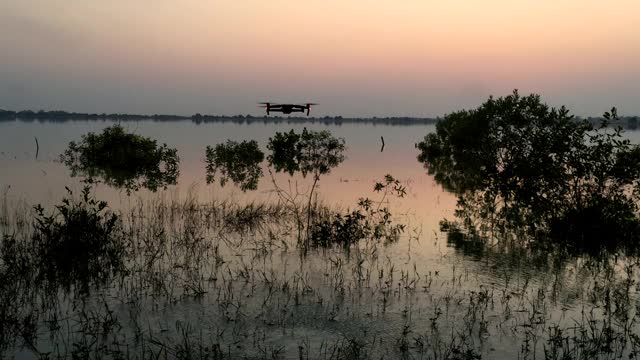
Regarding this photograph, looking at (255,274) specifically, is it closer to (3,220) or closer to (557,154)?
(3,220)

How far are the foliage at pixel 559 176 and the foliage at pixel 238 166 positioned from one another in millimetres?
16969

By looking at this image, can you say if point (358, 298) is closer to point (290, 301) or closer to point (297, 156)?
point (290, 301)

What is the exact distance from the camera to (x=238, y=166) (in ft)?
159

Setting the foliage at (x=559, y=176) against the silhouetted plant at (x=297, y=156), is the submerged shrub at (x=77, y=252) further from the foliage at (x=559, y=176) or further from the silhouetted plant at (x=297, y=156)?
the silhouetted plant at (x=297, y=156)

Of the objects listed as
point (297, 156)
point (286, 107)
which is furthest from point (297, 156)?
point (286, 107)

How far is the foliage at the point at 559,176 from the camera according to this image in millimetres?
18719

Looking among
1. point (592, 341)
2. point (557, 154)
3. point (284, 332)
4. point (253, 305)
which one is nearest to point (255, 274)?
point (253, 305)

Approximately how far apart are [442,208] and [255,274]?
52.5 feet

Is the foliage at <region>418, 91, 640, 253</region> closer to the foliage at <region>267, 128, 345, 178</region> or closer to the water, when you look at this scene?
the water

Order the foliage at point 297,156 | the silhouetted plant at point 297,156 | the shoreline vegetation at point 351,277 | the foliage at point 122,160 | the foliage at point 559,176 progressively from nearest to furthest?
the shoreline vegetation at point 351,277 → the foliage at point 559,176 → the foliage at point 122,160 → the silhouetted plant at point 297,156 → the foliage at point 297,156

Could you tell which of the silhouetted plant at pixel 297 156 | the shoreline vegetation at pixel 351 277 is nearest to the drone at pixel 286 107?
the shoreline vegetation at pixel 351 277

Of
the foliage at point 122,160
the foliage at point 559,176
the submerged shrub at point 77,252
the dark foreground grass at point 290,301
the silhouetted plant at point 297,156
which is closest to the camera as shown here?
the dark foreground grass at point 290,301

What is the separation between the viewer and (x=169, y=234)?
741 inches

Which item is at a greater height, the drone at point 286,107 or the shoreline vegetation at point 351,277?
the drone at point 286,107
